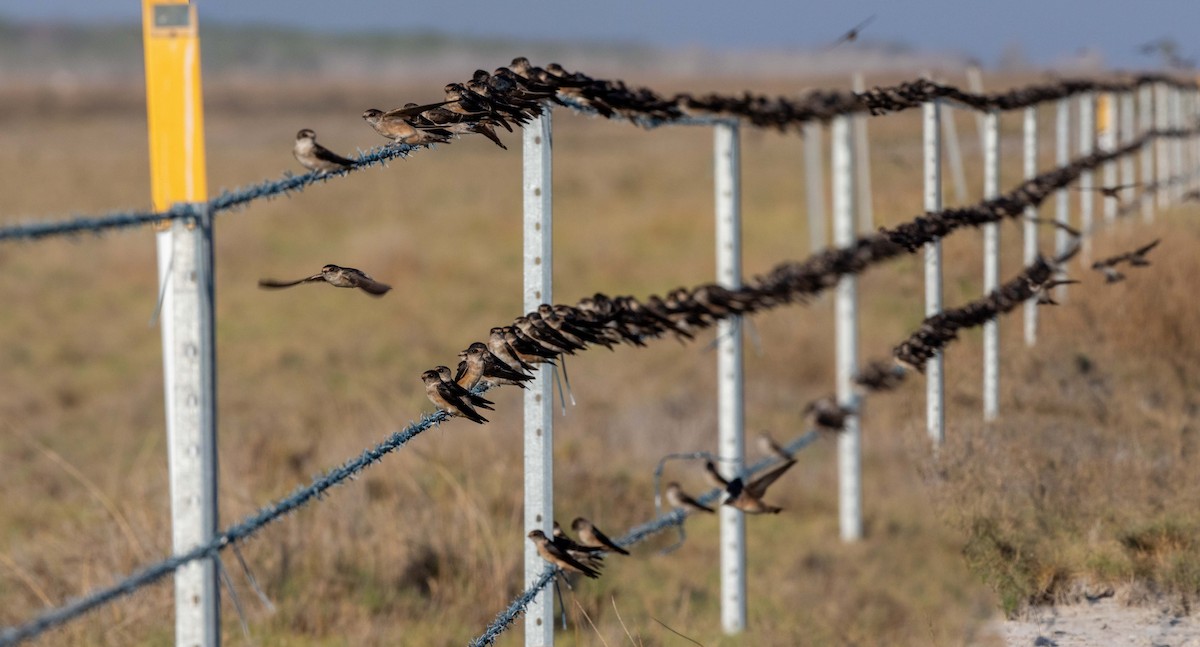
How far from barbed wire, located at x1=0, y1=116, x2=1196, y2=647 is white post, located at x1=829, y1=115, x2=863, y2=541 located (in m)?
0.61

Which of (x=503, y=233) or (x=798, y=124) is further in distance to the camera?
(x=503, y=233)

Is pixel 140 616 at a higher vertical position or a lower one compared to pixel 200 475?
lower

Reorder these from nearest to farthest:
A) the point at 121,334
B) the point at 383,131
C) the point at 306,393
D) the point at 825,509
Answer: the point at 383,131
the point at 825,509
the point at 306,393
the point at 121,334

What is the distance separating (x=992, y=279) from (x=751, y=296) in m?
3.24

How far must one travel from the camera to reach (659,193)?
95.8 ft

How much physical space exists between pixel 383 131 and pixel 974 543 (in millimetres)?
2319

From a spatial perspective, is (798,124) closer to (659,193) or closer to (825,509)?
(825,509)

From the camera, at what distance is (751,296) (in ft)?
11.5

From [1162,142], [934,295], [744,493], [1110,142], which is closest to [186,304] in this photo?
[744,493]

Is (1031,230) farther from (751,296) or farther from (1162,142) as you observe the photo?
(1162,142)

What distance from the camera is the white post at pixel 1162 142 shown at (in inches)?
615

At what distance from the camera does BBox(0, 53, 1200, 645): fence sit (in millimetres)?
2102

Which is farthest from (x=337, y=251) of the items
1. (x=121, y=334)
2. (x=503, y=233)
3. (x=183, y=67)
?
(x=183, y=67)

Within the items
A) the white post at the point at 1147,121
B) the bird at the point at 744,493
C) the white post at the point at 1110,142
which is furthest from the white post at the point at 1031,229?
the white post at the point at 1147,121
